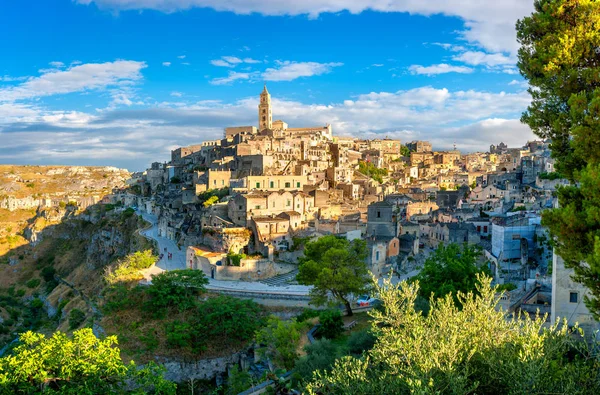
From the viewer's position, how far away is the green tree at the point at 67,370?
42.8 feet

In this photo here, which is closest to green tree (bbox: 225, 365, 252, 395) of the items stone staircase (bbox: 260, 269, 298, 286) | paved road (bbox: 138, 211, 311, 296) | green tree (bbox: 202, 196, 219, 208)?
paved road (bbox: 138, 211, 311, 296)

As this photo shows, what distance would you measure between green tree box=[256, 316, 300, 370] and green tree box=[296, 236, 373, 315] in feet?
12.7

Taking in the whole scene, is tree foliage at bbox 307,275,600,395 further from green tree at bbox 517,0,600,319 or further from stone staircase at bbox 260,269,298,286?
stone staircase at bbox 260,269,298,286

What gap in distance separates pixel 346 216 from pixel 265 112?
58290 millimetres

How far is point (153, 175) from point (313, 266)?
232 ft

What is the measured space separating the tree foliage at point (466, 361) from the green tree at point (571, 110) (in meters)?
1.43

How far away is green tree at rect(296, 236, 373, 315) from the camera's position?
25484 millimetres

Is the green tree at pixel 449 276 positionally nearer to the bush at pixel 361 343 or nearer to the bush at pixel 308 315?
the bush at pixel 361 343

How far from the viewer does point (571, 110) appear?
9.89 meters

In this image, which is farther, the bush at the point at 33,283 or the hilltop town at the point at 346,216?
the bush at the point at 33,283

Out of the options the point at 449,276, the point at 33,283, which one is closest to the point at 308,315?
the point at 449,276

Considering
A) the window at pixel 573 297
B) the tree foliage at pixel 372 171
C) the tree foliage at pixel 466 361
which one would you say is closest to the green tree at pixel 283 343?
the tree foliage at pixel 466 361

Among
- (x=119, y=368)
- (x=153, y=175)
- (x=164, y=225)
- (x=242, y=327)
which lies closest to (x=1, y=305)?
(x=164, y=225)

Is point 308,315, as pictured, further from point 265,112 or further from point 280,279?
point 265,112
